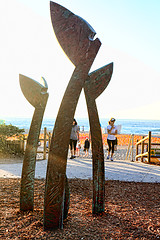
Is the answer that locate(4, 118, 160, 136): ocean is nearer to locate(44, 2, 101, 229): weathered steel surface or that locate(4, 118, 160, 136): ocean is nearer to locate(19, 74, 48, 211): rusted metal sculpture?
locate(19, 74, 48, 211): rusted metal sculpture

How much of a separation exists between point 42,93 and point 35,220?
172 centimetres

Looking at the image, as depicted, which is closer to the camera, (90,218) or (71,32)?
(71,32)

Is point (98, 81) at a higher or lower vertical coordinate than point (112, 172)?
higher

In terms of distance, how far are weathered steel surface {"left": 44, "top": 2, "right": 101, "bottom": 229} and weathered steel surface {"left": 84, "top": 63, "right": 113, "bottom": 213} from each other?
1.40ft

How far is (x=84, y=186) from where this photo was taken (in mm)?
5016

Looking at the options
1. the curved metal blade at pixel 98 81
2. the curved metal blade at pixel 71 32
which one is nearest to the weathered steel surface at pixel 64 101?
the curved metal blade at pixel 71 32

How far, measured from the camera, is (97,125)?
311 centimetres

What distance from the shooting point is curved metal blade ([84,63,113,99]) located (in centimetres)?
309

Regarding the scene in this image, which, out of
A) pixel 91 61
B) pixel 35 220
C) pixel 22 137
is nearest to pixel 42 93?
pixel 91 61

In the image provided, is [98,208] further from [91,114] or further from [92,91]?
[92,91]

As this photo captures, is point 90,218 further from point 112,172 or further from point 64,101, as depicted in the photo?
point 112,172

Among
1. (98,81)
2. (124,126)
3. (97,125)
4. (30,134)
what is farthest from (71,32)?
(124,126)

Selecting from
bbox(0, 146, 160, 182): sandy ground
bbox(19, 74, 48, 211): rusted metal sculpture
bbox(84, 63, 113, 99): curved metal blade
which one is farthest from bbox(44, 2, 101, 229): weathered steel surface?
bbox(0, 146, 160, 182): sandy ground

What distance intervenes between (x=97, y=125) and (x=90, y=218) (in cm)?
125
